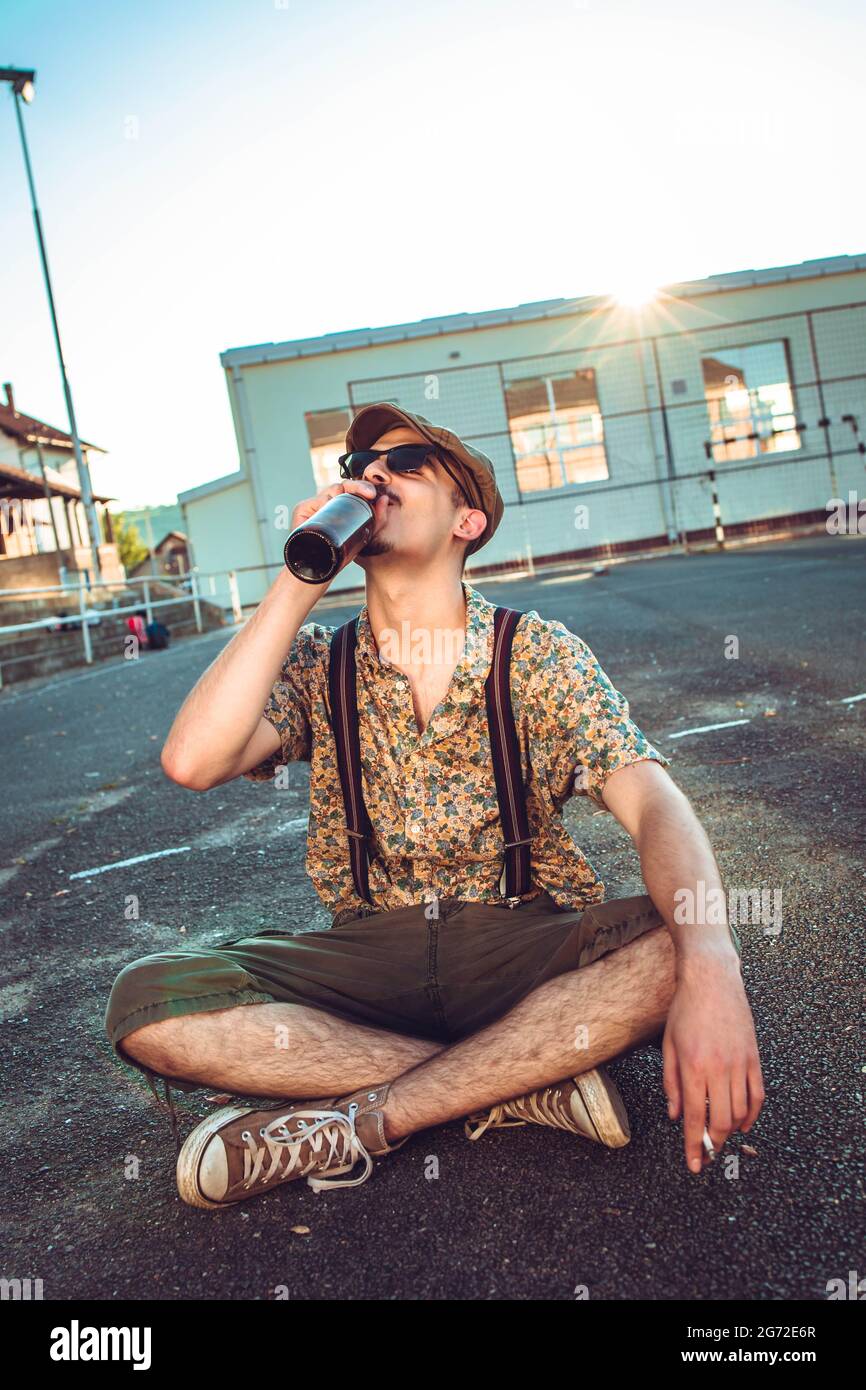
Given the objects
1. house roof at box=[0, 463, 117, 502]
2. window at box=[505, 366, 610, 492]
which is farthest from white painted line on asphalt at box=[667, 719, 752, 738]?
house roof at box=[0, 463, 117, 502]

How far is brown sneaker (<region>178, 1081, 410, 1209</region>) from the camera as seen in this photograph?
1.81 metres

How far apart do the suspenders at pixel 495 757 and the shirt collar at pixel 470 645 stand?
0.02 meters

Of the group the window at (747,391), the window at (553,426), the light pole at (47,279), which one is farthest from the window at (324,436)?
the window at (747,391)

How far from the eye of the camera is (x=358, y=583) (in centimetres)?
2108

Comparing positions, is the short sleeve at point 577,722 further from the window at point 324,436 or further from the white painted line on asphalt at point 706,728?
the window at point 324,436

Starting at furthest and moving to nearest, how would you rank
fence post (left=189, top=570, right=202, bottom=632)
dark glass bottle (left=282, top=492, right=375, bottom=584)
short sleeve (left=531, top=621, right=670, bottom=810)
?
fence post (left=189, top=570, right=202, bottom=632), short sleeve (left=531, top=621, right=670, bottom=810), dark glass bottle (left=282, top=492, right=375, bottom=584)

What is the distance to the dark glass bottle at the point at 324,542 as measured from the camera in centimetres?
195

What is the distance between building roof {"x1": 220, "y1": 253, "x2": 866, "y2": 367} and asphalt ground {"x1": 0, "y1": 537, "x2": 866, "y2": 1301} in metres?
16.4

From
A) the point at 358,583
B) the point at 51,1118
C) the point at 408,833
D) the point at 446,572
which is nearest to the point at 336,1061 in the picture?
the point at 408,833

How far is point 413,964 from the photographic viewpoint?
2119mm

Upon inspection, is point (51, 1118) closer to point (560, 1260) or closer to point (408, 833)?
point (408, 833)

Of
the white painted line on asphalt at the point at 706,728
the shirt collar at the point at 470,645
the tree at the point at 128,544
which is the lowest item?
the white painted line on asphalt at the point at 706,728

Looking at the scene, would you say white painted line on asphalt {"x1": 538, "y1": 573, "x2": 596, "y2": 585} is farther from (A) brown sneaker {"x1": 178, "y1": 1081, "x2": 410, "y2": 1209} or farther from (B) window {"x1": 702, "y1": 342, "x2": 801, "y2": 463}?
(A) brown sneaker {"x1": 178, "y1": 1081, "x2": 410, "y2": 1209}

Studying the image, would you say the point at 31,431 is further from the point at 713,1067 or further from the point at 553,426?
the point at 713,1067
